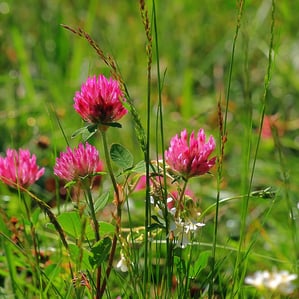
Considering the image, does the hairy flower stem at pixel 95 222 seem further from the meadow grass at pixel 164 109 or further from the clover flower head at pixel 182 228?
the clover flower head at pixel 182 228

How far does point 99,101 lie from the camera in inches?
49.9

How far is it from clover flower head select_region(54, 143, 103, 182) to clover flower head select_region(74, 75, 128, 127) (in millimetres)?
48

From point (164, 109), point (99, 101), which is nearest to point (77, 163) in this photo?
point (99, 101)

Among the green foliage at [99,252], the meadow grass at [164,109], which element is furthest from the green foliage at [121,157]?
the green foliage at [99,252]

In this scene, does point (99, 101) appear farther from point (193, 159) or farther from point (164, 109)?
point (164, 109)

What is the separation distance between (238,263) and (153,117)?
5.12 feet

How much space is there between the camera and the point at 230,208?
7.84ft

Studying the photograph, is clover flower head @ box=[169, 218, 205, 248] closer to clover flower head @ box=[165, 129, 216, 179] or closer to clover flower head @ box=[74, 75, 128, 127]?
clover flower head @ box=[165, 129, 216, 179]

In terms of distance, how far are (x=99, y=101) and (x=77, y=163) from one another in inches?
3.8

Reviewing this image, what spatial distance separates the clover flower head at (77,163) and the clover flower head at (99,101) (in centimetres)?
5

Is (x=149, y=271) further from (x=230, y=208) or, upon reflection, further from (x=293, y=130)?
(x=293, y=130)

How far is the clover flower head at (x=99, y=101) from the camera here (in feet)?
4.15

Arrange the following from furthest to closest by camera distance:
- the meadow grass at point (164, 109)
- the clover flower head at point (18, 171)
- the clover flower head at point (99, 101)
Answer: the meadow grass at point (164, 109)
the clover flower head at point (18, 171)
the clover flower head at point (99, 101)

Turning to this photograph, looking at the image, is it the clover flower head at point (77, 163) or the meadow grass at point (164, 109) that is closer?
the clover flower head at point (77, 163)
